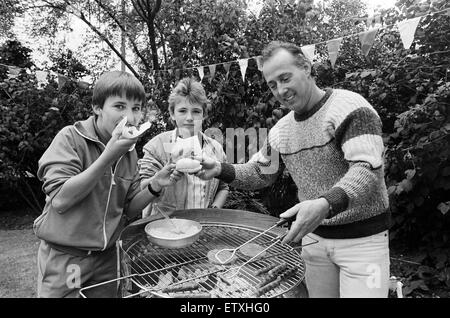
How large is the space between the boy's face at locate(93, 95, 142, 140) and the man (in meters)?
0.75

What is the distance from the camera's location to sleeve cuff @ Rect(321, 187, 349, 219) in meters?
1.37

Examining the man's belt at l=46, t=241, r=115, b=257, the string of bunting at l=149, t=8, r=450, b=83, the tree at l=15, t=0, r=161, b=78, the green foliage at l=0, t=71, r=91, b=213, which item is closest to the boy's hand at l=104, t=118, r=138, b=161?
the man's belt at l=46, t=241, r=115, b=257

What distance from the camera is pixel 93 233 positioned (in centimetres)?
172

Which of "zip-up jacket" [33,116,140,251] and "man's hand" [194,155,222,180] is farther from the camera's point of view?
"man's hand" [194,155,222,180]

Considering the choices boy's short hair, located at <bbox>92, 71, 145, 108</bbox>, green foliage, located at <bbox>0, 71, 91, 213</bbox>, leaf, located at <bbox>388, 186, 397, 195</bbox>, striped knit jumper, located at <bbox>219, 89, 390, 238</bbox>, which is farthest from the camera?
green foliage, located at <bbox>0, 71, 91, 213</bbox>

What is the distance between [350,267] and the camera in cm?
166

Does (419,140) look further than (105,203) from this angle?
Yes

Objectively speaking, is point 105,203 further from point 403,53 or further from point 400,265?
point 403,53

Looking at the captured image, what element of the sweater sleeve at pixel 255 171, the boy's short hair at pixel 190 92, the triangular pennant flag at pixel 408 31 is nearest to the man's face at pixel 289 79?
the sweater sleeve at pixel 255 171

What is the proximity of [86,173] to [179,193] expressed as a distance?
976mm

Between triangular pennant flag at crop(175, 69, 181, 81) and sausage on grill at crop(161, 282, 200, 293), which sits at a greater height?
triangular pennant flag at crop(175, 69, 181, 81)

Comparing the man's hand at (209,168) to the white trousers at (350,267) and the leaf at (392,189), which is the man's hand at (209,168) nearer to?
the white trousers at (350,267)

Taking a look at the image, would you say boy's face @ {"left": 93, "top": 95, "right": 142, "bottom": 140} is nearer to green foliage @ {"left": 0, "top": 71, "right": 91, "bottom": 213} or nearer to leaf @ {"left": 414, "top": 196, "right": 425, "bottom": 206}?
leaf @ {"left": 414, "top": 196, "right": 425, "bottom": 206}
